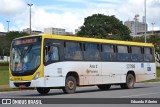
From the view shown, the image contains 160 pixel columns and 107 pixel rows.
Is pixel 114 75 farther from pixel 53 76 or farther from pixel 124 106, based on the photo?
pixel 124 106

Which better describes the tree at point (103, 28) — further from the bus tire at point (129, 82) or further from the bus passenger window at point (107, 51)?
the bus passenger window at point (107, 51)

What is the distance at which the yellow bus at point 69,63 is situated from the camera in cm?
2223

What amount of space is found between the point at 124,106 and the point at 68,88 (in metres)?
8.18

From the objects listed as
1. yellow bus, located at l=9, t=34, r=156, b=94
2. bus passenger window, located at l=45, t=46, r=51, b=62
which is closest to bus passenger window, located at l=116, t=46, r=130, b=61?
yellow bus, located at l=9, t=34, r=156, b=94

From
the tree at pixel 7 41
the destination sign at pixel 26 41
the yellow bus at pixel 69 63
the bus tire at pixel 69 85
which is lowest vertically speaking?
the bus tire at pixel 69 85

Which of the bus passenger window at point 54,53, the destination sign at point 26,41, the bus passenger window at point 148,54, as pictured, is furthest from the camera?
the bus passenger window at point 148,54

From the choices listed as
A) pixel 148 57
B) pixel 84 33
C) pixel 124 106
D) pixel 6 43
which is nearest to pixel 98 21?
pixel 84 33

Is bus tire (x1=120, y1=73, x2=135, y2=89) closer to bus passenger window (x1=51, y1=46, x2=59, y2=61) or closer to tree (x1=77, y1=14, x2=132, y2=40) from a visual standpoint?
bus passenger window (x1=51, y1=46, x2=59, y2=61)

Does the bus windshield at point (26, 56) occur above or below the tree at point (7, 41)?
below

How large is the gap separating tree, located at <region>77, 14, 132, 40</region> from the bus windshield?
64.1m

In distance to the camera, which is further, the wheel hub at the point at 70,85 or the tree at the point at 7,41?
the tree at the point at 7,41

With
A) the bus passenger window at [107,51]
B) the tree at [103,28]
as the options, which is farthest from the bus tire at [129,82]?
the tree at [103,28]

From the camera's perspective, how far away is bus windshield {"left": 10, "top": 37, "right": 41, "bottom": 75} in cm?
2220

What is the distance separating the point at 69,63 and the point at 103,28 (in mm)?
67638
